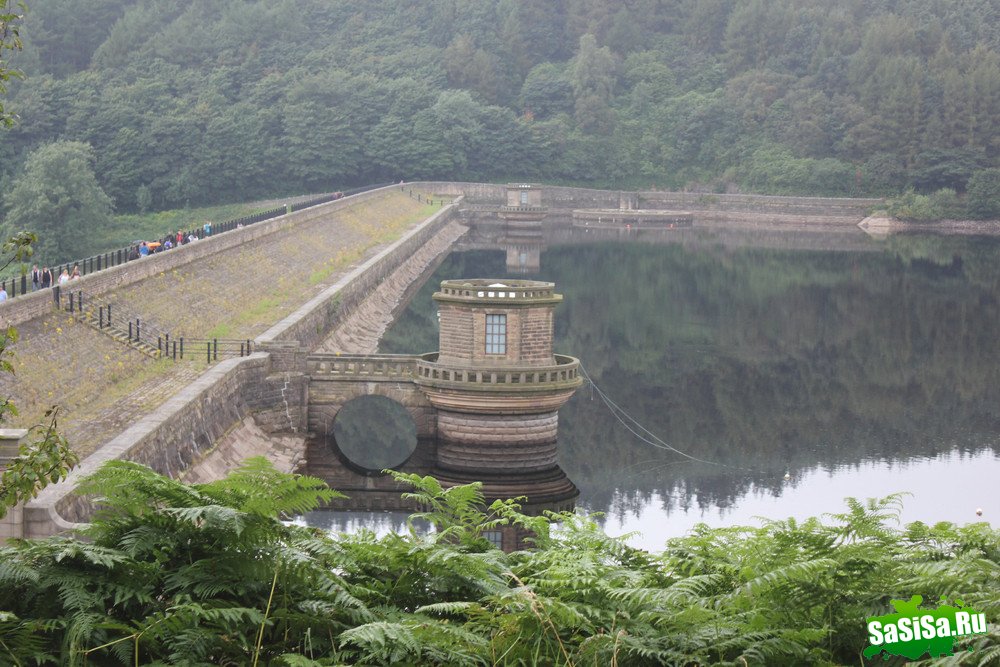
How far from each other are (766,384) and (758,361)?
531 cm

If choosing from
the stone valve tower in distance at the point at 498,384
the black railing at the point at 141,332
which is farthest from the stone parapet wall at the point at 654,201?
the stone valve tower in distance at the point at 498,384

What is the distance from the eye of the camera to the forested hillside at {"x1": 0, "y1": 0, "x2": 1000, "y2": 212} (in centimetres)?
11844

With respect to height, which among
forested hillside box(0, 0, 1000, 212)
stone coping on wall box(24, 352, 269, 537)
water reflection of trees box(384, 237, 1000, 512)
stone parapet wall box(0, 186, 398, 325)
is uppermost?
forested hillside box(0, 0, 1000, 212)

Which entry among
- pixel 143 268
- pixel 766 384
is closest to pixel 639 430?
pixel 766 384

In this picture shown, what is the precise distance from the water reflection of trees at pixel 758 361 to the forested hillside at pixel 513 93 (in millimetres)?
35184

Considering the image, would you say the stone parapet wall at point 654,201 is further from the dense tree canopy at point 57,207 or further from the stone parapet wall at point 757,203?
the dense tree canopy at point 57,207

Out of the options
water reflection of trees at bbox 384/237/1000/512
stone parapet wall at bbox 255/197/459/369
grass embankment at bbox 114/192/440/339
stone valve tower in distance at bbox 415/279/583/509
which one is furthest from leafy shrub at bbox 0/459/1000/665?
grass embankment at bbox 114/192/440/339

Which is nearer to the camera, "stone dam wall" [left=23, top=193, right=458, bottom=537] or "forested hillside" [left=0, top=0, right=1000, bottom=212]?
"stone dam wall" [left=23, top=193, right=458, bottom=537]

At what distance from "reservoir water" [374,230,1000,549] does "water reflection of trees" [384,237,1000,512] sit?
0.11m

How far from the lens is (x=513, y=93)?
159875 mm

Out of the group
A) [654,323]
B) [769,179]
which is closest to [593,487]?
[654,323]

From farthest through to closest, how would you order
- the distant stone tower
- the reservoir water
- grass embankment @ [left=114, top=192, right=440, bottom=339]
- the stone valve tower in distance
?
the distant stone tower → grass embankment @ [left=114, top=192, right=440, bottom=339] → the reservoir water → the stone valve tower in distance

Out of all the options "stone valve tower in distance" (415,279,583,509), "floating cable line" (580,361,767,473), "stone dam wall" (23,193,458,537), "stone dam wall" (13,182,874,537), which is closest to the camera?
"stone dam wall" (23,193,458,537)

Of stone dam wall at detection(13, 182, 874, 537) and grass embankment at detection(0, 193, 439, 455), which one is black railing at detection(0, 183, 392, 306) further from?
grass embankment at detection(0, 193, 439, 455)
